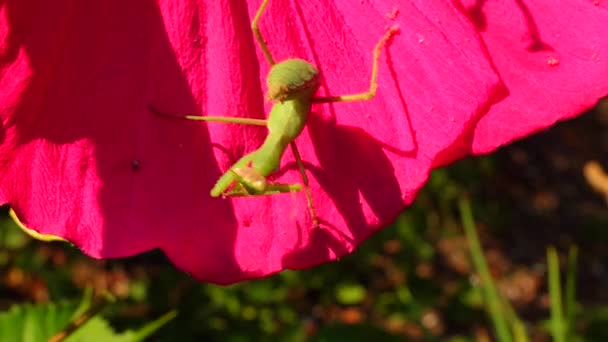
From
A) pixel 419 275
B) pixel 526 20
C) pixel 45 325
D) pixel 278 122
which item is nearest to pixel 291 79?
pixel 278 122

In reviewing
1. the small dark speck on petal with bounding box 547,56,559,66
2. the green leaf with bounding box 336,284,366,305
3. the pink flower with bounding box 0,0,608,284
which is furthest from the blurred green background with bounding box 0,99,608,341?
the small dark speck on petal with bounding box 547,56,559,66

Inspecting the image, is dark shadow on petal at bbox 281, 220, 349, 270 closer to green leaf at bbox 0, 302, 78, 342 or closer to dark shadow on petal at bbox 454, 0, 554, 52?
dark shadow on petal at bbox 454, 0, 554, 52

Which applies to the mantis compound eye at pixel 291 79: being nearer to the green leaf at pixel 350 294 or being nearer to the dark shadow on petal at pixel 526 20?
the dark shadow on petal at pixel 526 20

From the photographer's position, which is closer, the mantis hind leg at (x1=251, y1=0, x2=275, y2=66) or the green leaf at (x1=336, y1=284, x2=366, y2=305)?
the mantis hind leg at (x1=251, y1=0, x2=275, y2=66)

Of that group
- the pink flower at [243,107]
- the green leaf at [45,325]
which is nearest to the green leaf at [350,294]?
the green leaf at [45,325]

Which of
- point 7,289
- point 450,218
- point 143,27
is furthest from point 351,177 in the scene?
point 7,289
